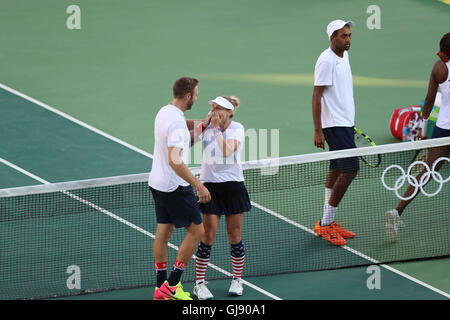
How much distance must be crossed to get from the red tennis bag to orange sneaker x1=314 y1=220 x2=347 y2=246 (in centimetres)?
327

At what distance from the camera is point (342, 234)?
9.53 m

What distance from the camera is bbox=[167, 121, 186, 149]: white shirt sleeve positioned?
754 centimetres

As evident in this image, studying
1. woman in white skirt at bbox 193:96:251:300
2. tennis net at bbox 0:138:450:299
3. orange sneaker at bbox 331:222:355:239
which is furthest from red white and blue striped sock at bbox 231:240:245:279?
orange sneaker at bbox 331:222:355:239

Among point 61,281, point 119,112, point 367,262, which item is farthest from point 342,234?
point 119,112

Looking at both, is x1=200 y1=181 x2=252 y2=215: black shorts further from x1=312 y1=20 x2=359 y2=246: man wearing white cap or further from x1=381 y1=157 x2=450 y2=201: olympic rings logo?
x1=381 y1=157 x2=450 y2=201: olympic rings logo

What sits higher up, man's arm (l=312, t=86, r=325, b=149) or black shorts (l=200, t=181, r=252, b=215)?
man's arm (l=312, t=86, r=325, b=149)

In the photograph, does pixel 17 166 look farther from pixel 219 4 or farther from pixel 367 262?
pixel 219 4

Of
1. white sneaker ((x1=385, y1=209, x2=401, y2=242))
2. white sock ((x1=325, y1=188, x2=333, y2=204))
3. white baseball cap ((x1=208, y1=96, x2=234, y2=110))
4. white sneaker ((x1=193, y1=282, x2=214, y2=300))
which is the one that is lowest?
white sneaker ((x1=193, y1=282, x2=214, y2=300))

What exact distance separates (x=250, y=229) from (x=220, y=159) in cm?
183

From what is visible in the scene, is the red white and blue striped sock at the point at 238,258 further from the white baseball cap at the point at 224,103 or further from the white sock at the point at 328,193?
the white sock at the point at 328,193

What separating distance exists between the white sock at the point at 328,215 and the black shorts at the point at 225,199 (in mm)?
1588

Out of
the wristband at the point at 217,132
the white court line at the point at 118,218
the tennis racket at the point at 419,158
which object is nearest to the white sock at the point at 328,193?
the tennis racket at the point at 419,158

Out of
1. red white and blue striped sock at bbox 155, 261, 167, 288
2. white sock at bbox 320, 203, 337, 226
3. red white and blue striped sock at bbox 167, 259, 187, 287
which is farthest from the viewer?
white sock at bbox 320, 203, 337, 226

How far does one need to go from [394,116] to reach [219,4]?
9025 millimetres
